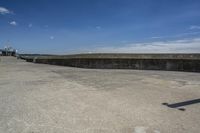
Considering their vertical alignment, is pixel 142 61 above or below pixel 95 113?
above

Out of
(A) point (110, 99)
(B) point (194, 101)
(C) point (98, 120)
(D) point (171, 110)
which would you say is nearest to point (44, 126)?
(C) point (98, 120)

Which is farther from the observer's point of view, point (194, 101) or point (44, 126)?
point (194, 101)

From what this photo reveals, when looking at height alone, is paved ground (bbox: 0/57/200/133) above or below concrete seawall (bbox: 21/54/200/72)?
below

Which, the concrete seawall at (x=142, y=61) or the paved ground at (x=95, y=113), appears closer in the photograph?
the paved ground at (x=95, y=113)

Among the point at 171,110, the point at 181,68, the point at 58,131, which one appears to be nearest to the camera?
the point at 58,131

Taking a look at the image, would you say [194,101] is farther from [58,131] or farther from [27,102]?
[27,102]

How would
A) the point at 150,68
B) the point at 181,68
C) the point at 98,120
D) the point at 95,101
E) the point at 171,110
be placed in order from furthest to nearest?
the point at 150,68, the point at 181,68, the point at 95,101, the point at 171,110, the point at 98,120

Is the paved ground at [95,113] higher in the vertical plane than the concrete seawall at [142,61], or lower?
lower

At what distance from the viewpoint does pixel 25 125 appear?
310cm

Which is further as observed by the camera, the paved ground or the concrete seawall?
the concrete seawall

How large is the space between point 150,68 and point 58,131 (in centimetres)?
1137

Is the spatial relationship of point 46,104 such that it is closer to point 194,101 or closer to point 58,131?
point 58,131

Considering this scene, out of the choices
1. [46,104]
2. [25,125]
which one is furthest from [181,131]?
[46,104]

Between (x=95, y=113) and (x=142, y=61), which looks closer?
(x=95, y=113)
